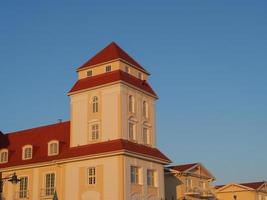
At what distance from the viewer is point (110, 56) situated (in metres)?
52.6

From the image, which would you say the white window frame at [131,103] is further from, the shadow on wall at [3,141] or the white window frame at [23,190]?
the shadow on wall at [3,141]

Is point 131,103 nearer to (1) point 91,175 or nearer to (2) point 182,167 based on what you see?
(1) point 91,175

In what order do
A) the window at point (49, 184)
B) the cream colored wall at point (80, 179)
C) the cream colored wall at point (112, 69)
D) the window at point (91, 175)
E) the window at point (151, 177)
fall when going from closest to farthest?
the cream colored wall at point (80, 179) → the window at point (91, 175) → the window at point (151, 177) → the cream colored wall at point (112, 69) → the window at point (49, 184)

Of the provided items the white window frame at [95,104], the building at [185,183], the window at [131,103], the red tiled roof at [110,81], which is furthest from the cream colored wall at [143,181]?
the building at [185,183]

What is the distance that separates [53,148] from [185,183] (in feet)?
66.6

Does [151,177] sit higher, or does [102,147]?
[102,147]

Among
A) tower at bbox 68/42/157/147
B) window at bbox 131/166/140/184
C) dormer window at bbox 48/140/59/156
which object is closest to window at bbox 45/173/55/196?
dormer window at bbox 48/140/59/156

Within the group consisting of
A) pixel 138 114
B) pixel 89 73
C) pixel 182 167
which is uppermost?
pixel 89 73

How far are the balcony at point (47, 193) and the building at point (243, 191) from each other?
41.4 m

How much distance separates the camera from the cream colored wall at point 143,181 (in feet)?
153

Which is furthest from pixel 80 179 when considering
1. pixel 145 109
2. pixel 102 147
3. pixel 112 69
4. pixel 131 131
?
pixel 112 69

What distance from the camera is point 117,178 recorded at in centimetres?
4609

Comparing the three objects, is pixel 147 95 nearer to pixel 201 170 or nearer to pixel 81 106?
pixel 81 106

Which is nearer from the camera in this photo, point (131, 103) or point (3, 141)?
point (131, 103)
